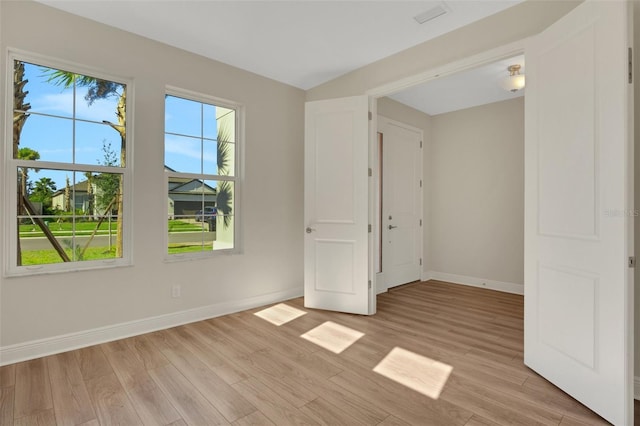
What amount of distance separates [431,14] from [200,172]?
2.66m

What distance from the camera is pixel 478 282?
4801 mm

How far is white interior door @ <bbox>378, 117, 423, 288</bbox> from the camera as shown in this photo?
4.61 metres

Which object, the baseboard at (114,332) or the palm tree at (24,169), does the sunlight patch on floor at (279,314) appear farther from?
the palm tree at (24,169)

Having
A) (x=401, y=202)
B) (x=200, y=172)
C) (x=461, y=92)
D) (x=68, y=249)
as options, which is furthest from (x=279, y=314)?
(x=461, y=92)

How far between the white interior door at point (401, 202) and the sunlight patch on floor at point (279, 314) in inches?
62.4

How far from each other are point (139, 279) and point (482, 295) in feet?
13.7

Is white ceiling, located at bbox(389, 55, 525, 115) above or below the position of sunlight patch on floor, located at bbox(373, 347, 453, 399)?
above

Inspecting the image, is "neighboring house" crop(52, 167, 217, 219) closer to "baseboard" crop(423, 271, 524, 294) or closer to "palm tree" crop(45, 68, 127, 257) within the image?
"palm tree" crop(45, 68, 127, 257)

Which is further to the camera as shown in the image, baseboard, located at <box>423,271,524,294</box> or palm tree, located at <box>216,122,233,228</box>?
baseboard, located at <box>423,271,524,294</box>

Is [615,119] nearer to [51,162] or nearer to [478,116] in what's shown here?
[478,116]

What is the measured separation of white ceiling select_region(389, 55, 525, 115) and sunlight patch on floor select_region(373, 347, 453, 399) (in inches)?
115

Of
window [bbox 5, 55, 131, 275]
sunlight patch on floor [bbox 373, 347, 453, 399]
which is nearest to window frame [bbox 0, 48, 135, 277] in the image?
window [bbox 5, 55, 131, 275]

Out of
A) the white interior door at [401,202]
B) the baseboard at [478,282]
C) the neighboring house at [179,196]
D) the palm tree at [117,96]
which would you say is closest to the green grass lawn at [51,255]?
the palm tree at [117,96]

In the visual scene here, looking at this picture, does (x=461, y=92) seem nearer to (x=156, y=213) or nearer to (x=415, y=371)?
(x=415, y=371)
